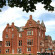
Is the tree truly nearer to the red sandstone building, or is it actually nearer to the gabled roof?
the red sandstone building

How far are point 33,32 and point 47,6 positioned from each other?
5777cm

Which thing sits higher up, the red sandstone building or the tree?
the red sandstone building

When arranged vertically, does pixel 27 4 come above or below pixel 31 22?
below

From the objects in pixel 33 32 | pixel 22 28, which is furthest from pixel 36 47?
pixel 22 28

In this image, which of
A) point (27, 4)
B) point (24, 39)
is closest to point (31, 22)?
point (24, 39)

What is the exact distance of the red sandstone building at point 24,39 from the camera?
66625mm

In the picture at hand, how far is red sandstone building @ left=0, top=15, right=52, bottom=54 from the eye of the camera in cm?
6662

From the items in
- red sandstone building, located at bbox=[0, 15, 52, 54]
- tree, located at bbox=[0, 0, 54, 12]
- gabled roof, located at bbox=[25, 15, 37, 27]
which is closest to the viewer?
tree, located at bbox=[0, 0, 54, 12]

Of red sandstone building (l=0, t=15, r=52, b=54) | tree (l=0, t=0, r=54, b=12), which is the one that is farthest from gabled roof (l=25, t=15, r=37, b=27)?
tree (l=0, t=0, r=54, b=12)

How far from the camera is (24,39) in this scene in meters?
68.8

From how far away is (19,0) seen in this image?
9016 mm

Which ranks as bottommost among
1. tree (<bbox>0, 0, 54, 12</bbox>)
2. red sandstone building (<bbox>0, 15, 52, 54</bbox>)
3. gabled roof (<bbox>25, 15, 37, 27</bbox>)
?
tree (<bbox>0, 0, 54, 12</bbox>)

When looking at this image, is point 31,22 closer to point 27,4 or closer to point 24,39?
point 24,39

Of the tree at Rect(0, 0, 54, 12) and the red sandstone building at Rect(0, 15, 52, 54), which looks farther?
the red sandstone building at Rect(0, 15, 52, 54)
